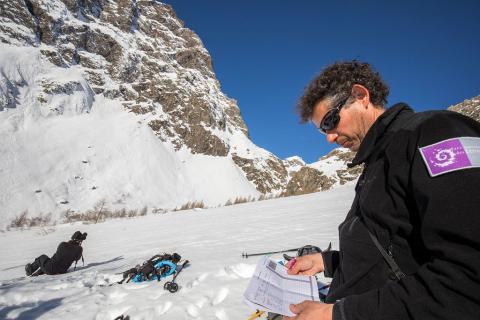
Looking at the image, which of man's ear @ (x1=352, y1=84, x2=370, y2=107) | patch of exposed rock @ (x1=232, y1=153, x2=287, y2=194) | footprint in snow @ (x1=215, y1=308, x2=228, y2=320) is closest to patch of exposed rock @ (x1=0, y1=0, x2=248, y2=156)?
patch of exposed rock @ (x1=232, y1=153, x2=287, y2=194)

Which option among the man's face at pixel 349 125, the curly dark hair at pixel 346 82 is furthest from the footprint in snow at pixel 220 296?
the curly dark hair at pixel 346 82

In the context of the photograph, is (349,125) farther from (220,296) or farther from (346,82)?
(220,296)

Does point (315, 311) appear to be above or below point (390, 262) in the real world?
below

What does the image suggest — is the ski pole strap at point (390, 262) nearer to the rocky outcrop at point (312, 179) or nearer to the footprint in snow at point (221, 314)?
the footprint in snow at point (221, 314)

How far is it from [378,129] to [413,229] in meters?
0.47

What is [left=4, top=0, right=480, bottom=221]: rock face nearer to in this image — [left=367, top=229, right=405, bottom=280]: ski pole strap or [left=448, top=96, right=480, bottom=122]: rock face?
[left=448, top=96, right=480, bottom=122]: rock face

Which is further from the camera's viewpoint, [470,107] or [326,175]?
[326,175]

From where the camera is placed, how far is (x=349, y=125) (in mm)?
1699

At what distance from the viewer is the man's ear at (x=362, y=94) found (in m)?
1.65

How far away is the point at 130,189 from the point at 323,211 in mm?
29413

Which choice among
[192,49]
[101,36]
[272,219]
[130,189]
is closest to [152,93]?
[101,36]

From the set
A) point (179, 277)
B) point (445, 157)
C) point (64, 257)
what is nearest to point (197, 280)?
point (179, 277)

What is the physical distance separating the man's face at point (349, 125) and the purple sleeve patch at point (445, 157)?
2.15 ft

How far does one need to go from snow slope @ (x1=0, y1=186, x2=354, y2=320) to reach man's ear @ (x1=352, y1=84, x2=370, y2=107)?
1926mm
